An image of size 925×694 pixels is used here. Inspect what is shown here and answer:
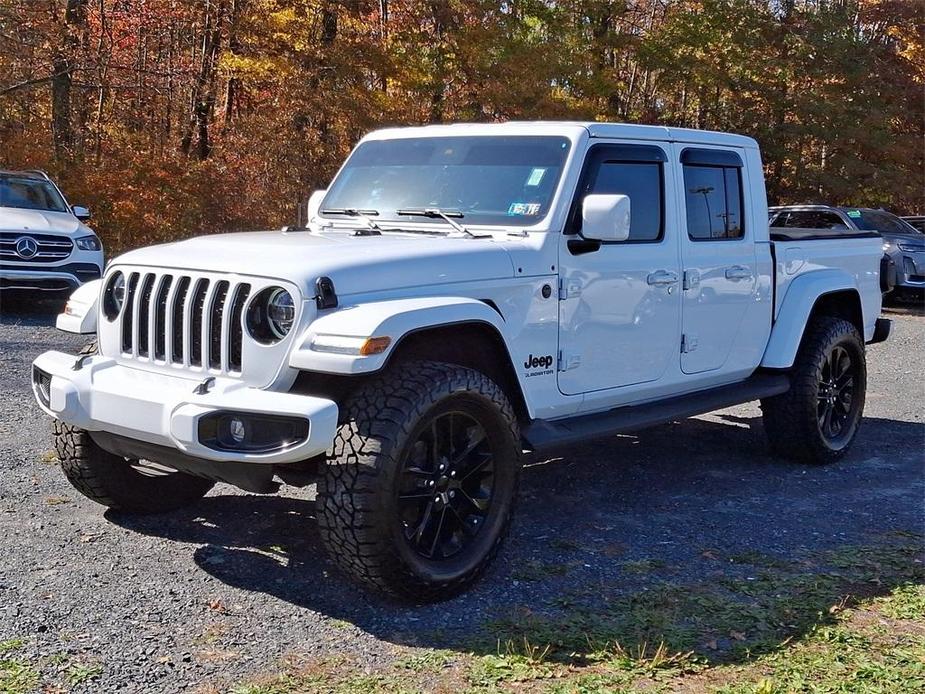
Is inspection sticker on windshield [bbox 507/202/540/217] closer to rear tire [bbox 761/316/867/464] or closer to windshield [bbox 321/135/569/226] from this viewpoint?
windshield [bbox 321/135/569/226]

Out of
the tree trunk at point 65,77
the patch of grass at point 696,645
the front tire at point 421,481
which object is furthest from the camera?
the tree trunk at point 65,77

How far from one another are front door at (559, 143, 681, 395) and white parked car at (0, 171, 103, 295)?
333 inches

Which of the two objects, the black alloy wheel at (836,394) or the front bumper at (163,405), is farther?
the black alloy wheel at (836,394)

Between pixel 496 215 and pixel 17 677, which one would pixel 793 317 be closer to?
pixel 496 215

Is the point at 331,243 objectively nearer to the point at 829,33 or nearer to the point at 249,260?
the point at 249,260


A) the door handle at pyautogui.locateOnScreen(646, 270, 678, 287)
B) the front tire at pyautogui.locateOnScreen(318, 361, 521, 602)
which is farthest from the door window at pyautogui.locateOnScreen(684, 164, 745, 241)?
the front tire at pyautogui.locateOnScreen(318, 361, 521, 602)

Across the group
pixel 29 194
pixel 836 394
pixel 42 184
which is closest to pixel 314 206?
pixel 836 394

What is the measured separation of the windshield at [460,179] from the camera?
5.04 metres

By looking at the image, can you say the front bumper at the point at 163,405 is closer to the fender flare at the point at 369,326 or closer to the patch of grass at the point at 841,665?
the fender flare at the point at 369,326

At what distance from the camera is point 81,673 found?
11.5 feet

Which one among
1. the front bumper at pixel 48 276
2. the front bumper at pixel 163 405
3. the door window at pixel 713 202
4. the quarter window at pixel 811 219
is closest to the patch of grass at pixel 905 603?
the door window at pixel 713 202

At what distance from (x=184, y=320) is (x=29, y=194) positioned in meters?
9.92

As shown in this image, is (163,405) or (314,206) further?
(314,206)

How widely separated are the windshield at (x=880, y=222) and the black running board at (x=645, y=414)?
12.0 metres
